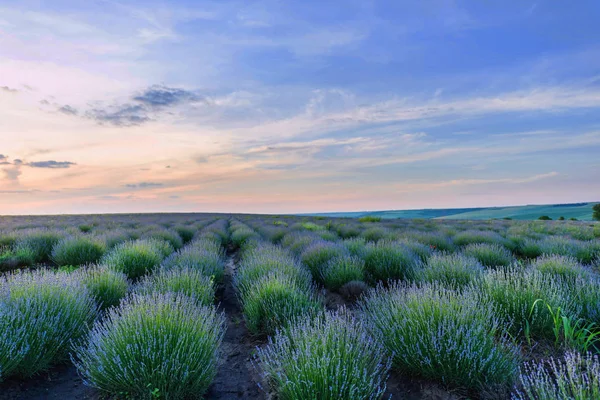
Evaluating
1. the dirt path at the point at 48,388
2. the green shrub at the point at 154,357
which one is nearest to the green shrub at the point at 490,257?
the green shrub at the point at 154,357

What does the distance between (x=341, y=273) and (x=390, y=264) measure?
123 centimetres

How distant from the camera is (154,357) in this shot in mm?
3029

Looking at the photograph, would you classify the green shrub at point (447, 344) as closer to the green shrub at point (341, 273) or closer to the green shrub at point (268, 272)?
the green shrub at point (268, 272)

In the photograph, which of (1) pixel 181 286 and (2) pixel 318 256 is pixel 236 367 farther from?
(2) pixel 318 256

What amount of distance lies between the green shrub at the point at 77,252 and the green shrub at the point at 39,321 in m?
4.83

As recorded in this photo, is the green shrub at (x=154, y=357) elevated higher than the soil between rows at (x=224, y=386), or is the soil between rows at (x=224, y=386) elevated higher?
the green shrub at (x=154, y=357)

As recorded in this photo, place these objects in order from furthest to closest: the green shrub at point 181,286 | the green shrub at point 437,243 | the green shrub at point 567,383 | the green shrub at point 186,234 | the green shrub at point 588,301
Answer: the green shrub at point 186,234
the green shrub at point 437,243
the green shrub at point 181,286
the green shrub at point 588,301
the green shrub at point 567,383

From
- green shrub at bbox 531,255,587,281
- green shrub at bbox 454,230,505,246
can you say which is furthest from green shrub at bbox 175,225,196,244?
green shrub at bbox 531,255,587,281

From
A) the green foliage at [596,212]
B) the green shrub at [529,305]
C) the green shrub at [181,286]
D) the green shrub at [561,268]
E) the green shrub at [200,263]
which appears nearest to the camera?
the green shrub at [529,305]

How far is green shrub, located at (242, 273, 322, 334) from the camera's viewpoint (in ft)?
14.5

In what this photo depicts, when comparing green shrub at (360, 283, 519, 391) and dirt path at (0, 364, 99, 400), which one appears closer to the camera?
green shrub at (360, 283, 519, 391)

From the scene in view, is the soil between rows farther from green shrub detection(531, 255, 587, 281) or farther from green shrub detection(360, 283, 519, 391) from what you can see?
green shrub detection(531, 255, 587, 281)

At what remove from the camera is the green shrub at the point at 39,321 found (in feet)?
11.0

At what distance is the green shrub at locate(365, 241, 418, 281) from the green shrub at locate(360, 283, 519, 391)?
125 inches
